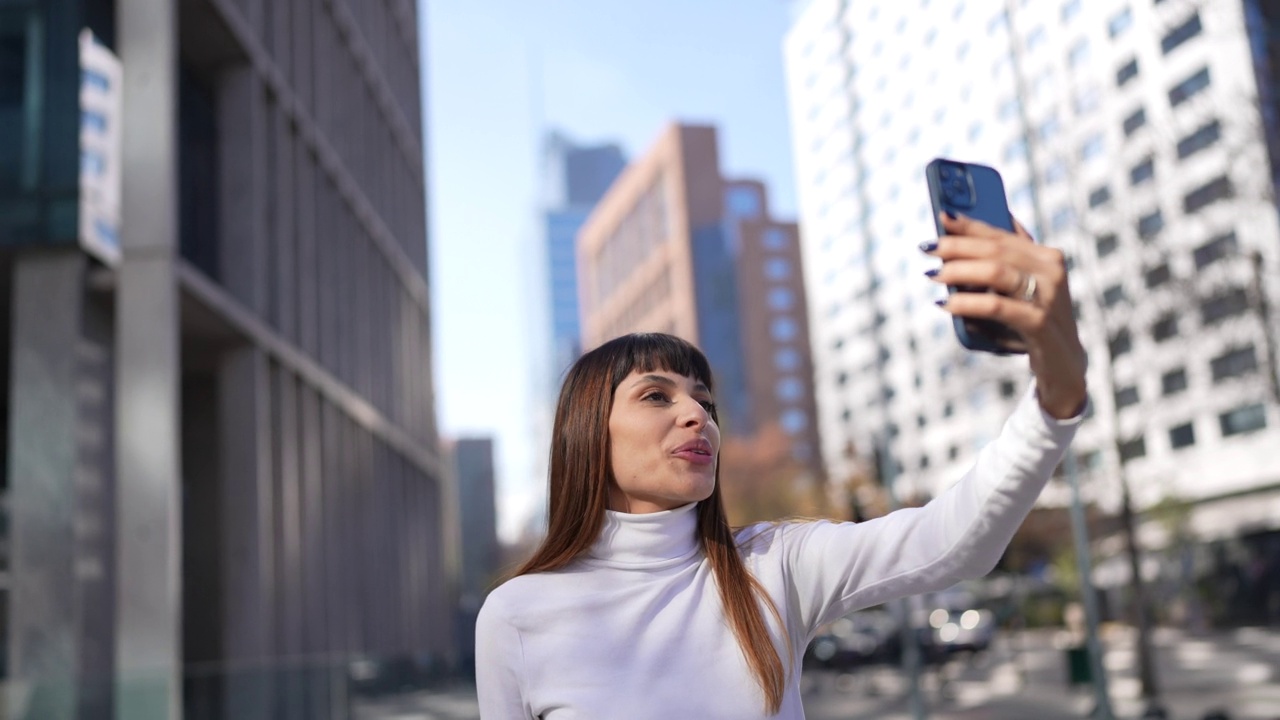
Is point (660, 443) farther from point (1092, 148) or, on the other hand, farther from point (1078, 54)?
point (1092, 148)

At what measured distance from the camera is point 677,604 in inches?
93.0

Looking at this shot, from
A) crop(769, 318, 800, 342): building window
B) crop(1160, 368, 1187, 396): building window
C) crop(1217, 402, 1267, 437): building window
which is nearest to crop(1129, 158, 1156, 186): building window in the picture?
crop(1217, 402, 1267, 437): building window

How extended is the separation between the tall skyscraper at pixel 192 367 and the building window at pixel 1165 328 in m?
13.0

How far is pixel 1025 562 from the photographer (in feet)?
177

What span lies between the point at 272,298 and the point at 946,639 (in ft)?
69.6

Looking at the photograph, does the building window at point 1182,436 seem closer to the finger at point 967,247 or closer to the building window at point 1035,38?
the building window at point 1035,38

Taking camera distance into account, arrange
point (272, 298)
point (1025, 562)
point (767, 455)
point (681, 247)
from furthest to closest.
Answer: point (681, 247)
point (767, 455)
point (1025, 562)
point (272, 298)

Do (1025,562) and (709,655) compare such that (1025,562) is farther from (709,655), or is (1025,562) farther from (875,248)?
(709,655)

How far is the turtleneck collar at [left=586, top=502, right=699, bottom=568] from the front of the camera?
2.45 meters

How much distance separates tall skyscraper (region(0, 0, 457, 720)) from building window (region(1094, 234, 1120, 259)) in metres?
13.2

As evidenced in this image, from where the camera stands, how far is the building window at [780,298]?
4439 inches

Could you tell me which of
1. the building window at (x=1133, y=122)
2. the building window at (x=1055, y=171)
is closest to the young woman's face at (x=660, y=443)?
the building window at (x=1133, y=122)

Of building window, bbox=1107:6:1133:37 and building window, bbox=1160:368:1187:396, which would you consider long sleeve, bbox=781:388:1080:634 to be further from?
building window, bbox=1160:368:1187:396

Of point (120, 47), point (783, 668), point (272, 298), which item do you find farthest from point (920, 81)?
point (783, 668)
